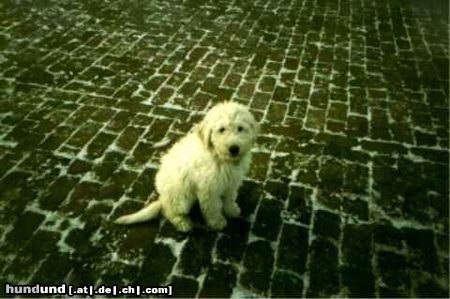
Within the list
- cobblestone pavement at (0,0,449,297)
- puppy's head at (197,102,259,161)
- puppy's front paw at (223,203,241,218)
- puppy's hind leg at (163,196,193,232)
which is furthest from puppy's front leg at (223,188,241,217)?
puppy's head at (197,102,259,161)

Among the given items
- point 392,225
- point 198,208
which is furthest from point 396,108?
point 198,208

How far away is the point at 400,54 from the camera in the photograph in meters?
8.07

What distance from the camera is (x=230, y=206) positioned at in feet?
15.0

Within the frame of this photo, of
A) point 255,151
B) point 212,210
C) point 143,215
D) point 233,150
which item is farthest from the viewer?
point 255,151

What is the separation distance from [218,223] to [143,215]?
75 cm

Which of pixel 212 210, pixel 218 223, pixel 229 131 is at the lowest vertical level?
pixel 218 223

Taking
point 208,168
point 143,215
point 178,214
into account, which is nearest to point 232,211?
point 178,214

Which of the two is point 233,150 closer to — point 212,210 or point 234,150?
point 234,150

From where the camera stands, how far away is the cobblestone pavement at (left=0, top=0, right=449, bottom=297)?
4121 millimetres

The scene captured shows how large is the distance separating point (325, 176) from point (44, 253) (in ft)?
10.3

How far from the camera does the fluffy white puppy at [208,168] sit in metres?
3.82

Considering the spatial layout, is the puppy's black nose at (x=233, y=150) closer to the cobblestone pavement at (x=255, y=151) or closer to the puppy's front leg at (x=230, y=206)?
the puppy's front leg at (x=230, y=206)

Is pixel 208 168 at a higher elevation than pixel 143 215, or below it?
higher

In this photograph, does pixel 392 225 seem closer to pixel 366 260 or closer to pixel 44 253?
pixel 366 260
